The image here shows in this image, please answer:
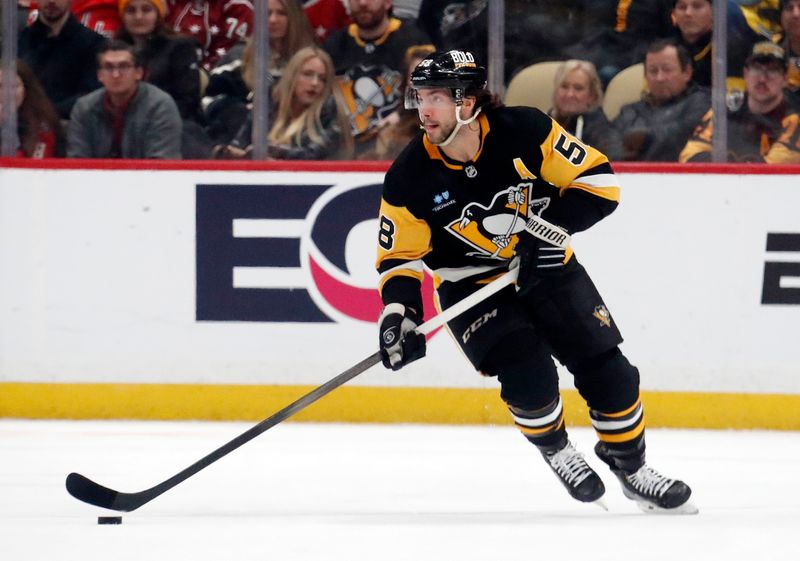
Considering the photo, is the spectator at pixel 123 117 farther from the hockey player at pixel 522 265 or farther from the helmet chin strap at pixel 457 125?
the helmet chin strap at pixel 457 125

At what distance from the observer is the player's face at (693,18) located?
483 centimetres

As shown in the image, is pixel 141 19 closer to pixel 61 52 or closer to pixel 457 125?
pixel 61 52

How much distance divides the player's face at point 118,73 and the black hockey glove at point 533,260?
7.47 ft

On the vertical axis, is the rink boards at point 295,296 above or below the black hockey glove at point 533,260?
below

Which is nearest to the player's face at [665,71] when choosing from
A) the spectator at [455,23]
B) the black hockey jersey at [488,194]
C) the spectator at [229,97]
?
the spectator at [455,23]

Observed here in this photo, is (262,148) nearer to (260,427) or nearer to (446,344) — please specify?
(446,344)

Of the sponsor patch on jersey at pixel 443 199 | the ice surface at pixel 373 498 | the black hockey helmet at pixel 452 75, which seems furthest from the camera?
the sponsor patch on jersey at pixel 443 199

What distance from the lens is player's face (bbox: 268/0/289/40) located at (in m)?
5.00

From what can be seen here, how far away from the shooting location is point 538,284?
10.8ft

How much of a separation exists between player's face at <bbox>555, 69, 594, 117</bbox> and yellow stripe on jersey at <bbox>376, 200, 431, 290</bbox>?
1.75 meters

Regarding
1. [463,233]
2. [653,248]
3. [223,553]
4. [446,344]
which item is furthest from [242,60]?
[223,553]

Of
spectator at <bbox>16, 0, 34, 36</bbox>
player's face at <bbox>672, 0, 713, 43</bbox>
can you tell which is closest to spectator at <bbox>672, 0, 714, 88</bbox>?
player's face at <bbox>672, 0, 713, 43</bbox>

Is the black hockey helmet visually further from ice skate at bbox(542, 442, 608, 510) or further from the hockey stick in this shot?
ice skate at bbox(542, 442, 608, 510)

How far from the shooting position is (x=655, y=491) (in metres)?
3.26
